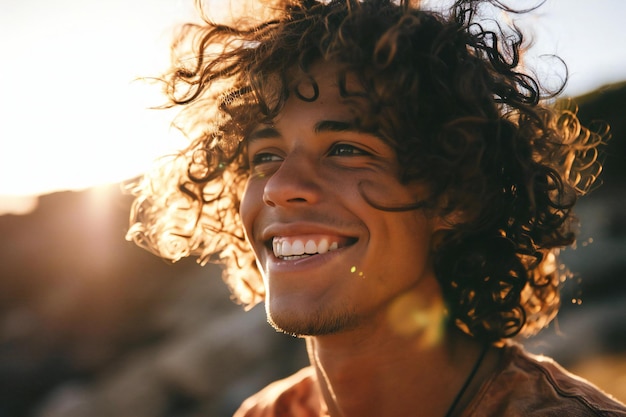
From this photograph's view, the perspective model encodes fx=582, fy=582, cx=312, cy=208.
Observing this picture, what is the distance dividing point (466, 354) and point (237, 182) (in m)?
1.85

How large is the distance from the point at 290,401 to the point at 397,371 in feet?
2.94

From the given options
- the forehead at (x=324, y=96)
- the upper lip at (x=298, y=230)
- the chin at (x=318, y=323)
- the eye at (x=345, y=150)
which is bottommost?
the chin at (x=318, y=323)

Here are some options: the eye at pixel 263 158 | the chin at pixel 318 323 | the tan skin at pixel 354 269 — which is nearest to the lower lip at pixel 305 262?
the tan skin at pixel 354 269

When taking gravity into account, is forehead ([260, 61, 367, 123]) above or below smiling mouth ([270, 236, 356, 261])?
above

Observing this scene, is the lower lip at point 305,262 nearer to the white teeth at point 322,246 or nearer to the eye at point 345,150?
the white teeth at point 322,246

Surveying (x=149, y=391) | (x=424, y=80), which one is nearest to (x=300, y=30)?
(x=424, y=80)

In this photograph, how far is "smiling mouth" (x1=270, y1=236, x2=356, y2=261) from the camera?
2.69 m

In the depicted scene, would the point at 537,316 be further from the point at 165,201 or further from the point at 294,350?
the point at 294,350

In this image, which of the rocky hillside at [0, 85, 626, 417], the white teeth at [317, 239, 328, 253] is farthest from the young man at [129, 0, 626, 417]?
the rocky hillside at [0, 85, 626, 417]

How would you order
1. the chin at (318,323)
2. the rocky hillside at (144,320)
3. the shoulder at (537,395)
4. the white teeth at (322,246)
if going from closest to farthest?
the shoulder at (537,395), the chin at (318,323), the white teeth at (322,246), the rocky hillside at (144,320)

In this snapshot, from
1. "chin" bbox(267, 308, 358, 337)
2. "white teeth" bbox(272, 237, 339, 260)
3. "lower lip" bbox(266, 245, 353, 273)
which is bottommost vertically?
"chin" bbox(267, 308, 358, 337)

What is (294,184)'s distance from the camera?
2631mm

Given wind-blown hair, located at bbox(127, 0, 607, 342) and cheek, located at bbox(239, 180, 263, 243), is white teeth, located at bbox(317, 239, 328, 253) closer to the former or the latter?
wind-blown hair, located at bbox(127, 0, 607, 342)

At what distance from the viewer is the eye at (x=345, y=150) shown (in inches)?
108
